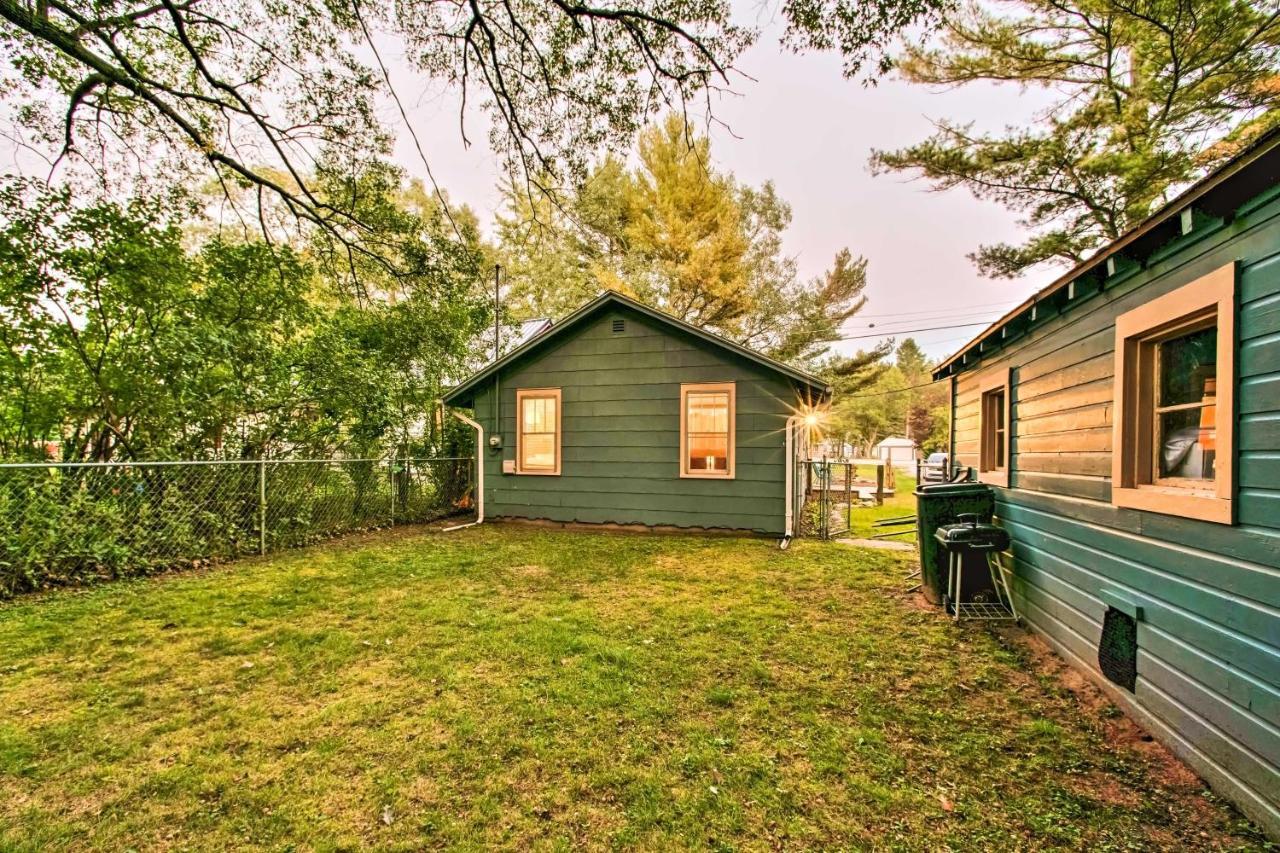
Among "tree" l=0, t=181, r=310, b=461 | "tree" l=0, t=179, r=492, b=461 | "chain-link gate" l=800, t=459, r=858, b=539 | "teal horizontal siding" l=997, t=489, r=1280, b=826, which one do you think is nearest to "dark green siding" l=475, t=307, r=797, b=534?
"chain-link gate" l=800, t=459, r=858, b=539

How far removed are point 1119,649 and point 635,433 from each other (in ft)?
19.5

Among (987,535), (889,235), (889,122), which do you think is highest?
(889,235)

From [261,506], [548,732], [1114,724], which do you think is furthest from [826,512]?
[261,506]

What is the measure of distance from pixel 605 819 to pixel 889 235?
28.0 meters

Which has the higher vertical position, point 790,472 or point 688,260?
point 688,260

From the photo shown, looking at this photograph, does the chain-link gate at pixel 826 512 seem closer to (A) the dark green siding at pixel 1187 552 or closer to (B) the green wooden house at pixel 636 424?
(B) the green wooden house at pixel 636 424

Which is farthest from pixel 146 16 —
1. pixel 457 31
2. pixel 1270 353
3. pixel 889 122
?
pixel 889 122

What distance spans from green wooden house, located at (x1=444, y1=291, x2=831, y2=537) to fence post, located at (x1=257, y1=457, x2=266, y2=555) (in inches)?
126

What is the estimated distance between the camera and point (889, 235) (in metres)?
24.1

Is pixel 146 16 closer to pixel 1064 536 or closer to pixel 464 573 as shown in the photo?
pixel 464 573

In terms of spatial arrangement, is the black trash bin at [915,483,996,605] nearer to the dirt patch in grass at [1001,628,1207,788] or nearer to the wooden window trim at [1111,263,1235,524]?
the dirt patch in grass at [1001,628,1207,788]

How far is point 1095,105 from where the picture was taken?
27.8 ft

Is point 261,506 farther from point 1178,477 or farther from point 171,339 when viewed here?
point 1178,477

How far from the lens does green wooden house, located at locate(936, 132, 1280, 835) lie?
1811 mm
